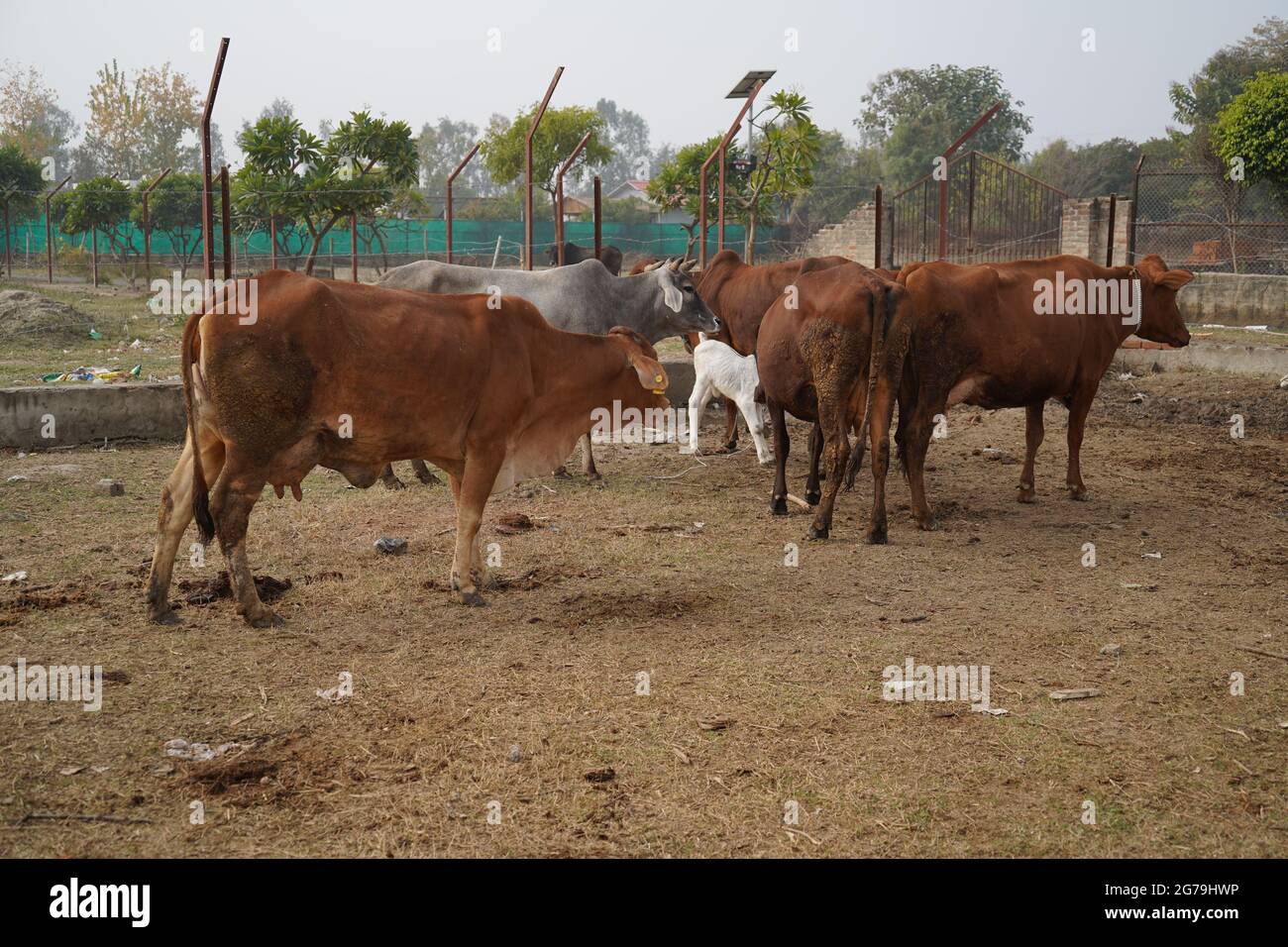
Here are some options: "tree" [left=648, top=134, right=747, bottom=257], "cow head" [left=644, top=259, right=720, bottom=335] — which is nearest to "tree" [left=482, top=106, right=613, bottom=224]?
"tree" [left=648, top=134, right=747, bottom=257]

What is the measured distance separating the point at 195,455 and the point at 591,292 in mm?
5251

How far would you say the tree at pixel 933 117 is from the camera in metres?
51.1

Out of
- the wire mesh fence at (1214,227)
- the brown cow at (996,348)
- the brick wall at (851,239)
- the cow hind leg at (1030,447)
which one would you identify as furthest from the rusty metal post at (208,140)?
the brick wall at (851,239)

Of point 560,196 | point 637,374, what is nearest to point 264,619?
point 637,374

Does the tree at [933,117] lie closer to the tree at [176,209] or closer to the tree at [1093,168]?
the tree at [1093,168]

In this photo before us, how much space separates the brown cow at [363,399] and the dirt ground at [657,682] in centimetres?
57

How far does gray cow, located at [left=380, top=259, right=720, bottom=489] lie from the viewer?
1007cm

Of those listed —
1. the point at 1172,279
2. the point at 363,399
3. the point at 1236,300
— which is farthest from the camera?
the point at 1236,300

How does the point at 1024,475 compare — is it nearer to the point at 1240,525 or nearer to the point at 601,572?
the point at 1240,525

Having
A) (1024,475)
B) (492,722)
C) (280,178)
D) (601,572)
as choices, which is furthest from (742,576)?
(280,178)

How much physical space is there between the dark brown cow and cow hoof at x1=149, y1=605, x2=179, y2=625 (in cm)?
394

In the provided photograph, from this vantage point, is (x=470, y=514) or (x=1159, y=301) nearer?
(x=470, y=514)

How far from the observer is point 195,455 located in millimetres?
5750

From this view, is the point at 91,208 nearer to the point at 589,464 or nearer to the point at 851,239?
the point at 851,239
